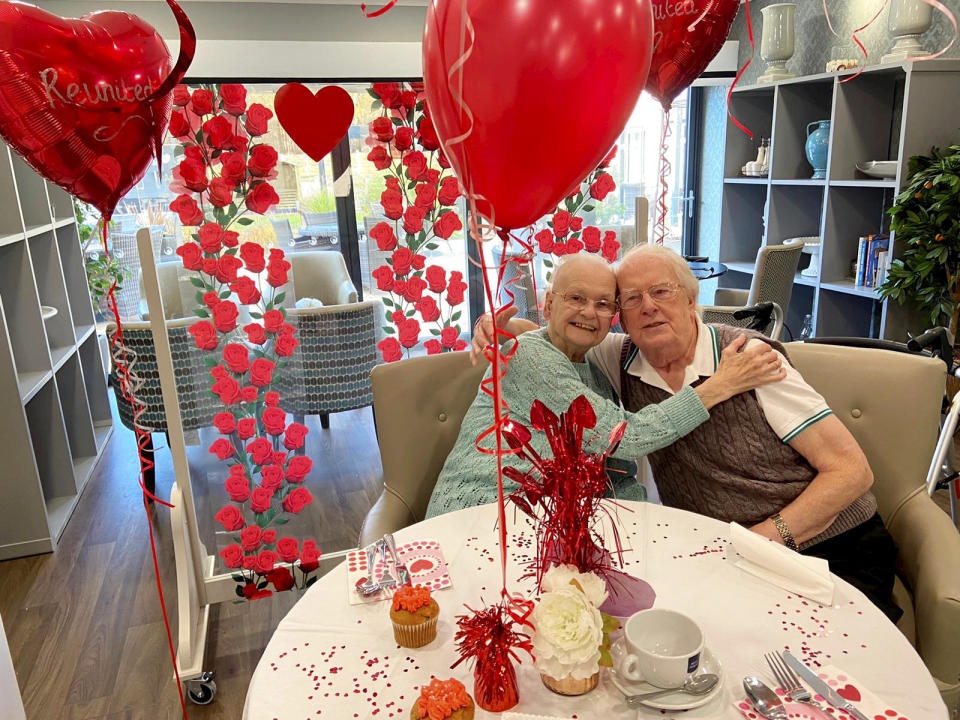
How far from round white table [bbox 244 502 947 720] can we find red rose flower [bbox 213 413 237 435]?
915mm

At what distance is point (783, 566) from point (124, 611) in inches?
86.4

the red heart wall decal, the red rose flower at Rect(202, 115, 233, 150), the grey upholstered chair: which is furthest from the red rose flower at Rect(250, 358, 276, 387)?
the grey upholstered chair

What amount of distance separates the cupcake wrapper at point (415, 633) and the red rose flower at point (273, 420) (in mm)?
1131

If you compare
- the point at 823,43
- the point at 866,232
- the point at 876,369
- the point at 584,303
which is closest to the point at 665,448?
the point at 584,303

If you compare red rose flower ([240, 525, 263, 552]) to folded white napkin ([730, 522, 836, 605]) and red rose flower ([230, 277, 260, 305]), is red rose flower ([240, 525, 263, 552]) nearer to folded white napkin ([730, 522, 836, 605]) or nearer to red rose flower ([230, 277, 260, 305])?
red rose flower ([230, 277, 260, 305])

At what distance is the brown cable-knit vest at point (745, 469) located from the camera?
151cm

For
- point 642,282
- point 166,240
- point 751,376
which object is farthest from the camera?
point 166,240

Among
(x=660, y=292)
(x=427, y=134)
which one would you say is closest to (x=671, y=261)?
(x=660, y=292)

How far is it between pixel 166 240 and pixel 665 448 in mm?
1430

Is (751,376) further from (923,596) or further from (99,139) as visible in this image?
(99,139)

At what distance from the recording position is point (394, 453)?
1793mm

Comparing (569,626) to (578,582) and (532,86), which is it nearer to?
(578,582)

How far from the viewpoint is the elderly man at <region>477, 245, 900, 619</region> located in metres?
1.46

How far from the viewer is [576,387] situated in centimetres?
156
